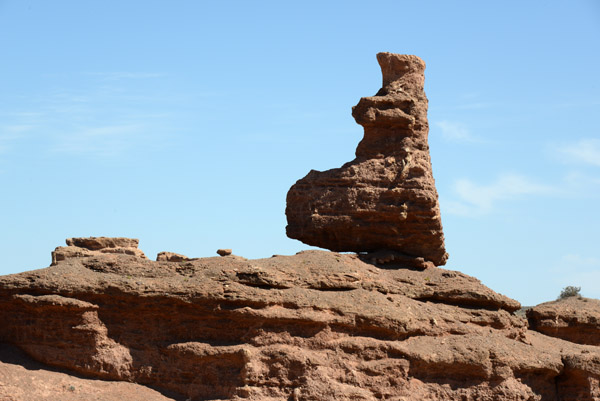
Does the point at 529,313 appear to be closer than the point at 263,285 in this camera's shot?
No

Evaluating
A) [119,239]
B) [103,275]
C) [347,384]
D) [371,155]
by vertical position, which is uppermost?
[371,155]

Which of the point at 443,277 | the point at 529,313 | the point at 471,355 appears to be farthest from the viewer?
the point at 529,313

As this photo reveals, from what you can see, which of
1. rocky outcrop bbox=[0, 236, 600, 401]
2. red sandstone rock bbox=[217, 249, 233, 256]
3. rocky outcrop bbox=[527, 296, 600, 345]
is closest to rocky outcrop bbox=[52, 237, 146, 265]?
red sandstone rock bbox=[217, 249, 233, 256]

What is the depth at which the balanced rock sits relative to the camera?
26.5 metres

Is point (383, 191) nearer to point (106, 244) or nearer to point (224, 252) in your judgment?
point (224, 252)

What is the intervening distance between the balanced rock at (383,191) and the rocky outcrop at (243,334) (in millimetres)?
2664

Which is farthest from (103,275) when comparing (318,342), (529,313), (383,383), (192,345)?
(529,313)

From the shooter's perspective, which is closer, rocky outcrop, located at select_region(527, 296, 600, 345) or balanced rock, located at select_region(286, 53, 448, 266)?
balanced rock, located at select_region(286, 53, 448, 266)

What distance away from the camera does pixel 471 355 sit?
23781 millimetres

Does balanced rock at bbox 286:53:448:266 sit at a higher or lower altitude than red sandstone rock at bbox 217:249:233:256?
higher

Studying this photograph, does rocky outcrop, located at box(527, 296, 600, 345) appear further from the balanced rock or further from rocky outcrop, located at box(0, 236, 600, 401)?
rocky outcrop, located at box(0, 236, 600, 401)

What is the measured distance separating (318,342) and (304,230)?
4.81 meters

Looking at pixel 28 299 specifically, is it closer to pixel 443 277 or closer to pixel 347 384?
pixel 347 384

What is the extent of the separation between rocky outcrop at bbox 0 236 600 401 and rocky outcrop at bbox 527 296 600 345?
4144 millimetres
